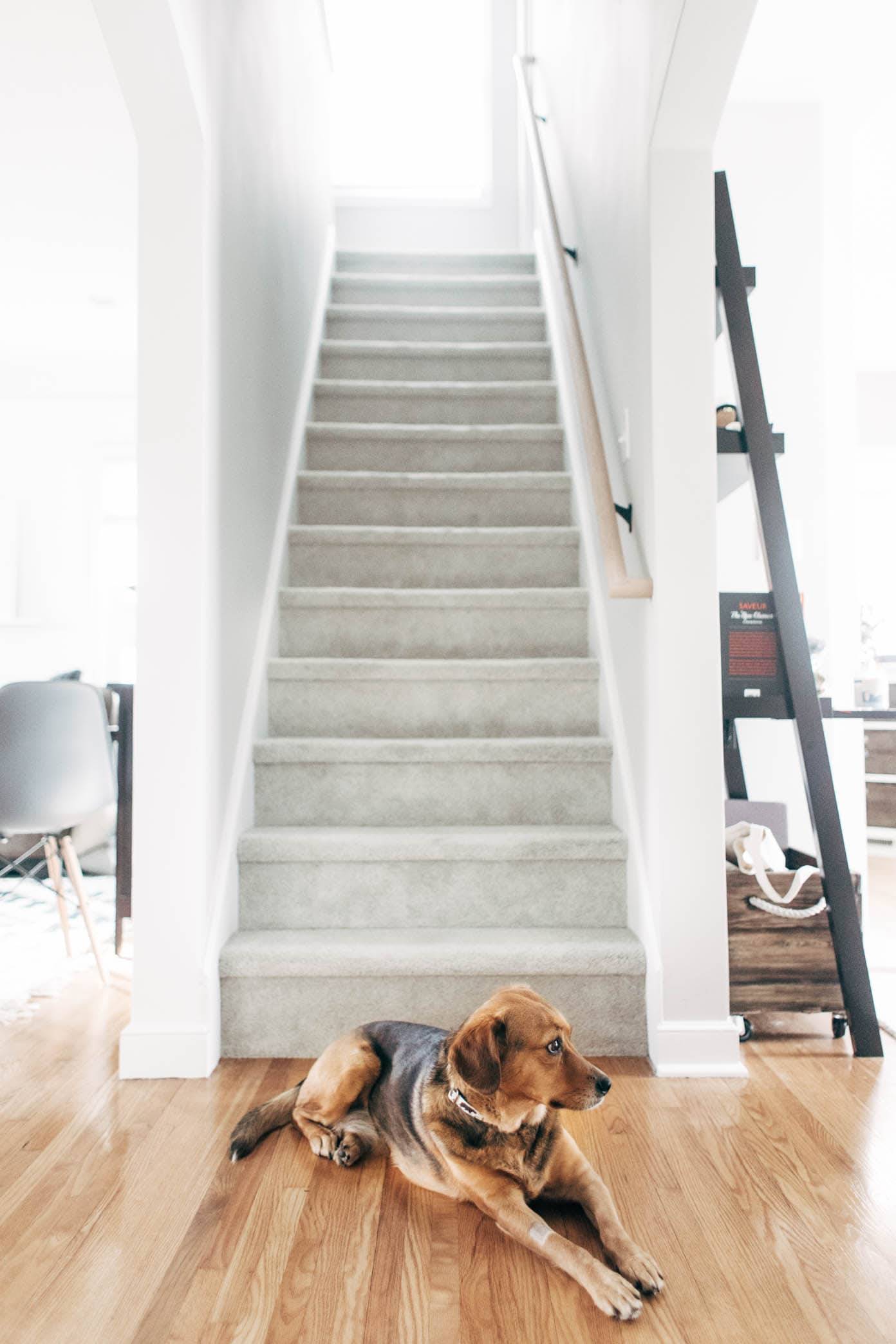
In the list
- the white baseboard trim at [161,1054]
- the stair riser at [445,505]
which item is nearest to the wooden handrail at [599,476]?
the stair riser at [445,505]

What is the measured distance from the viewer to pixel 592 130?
10.0 feet

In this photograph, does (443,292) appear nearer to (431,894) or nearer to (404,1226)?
(431,894)

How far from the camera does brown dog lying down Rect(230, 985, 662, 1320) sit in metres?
1.34

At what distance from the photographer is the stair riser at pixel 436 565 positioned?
3238 millimetres

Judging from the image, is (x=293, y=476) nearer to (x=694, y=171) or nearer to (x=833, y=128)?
(x=694, y=171)

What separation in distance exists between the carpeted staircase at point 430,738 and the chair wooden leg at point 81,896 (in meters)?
0.62

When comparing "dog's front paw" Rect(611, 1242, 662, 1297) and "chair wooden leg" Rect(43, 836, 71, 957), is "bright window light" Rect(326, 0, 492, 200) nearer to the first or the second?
"chair wooden leg" Rect(43, 836, 71, 957)

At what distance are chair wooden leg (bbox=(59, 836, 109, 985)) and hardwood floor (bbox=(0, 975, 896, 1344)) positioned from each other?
697 millimetres

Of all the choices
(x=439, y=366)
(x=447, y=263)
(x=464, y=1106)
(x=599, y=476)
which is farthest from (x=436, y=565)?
(x=447, y=263)

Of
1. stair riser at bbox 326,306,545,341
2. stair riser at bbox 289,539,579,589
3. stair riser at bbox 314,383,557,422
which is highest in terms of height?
stair riser at bbox 326,306,545,341

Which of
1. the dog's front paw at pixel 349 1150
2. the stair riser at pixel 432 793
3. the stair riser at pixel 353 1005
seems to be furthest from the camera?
the stair riser at pixel 432 793

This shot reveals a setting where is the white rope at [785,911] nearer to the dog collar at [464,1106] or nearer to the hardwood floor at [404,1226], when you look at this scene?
the hardwood floor at [404,1226]

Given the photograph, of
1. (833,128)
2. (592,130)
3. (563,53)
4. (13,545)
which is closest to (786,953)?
(592,130)

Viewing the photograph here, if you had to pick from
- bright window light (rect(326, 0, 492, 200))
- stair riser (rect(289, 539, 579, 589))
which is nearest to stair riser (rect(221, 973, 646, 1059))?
stair riser (rect(289, 539, 579, 589))
